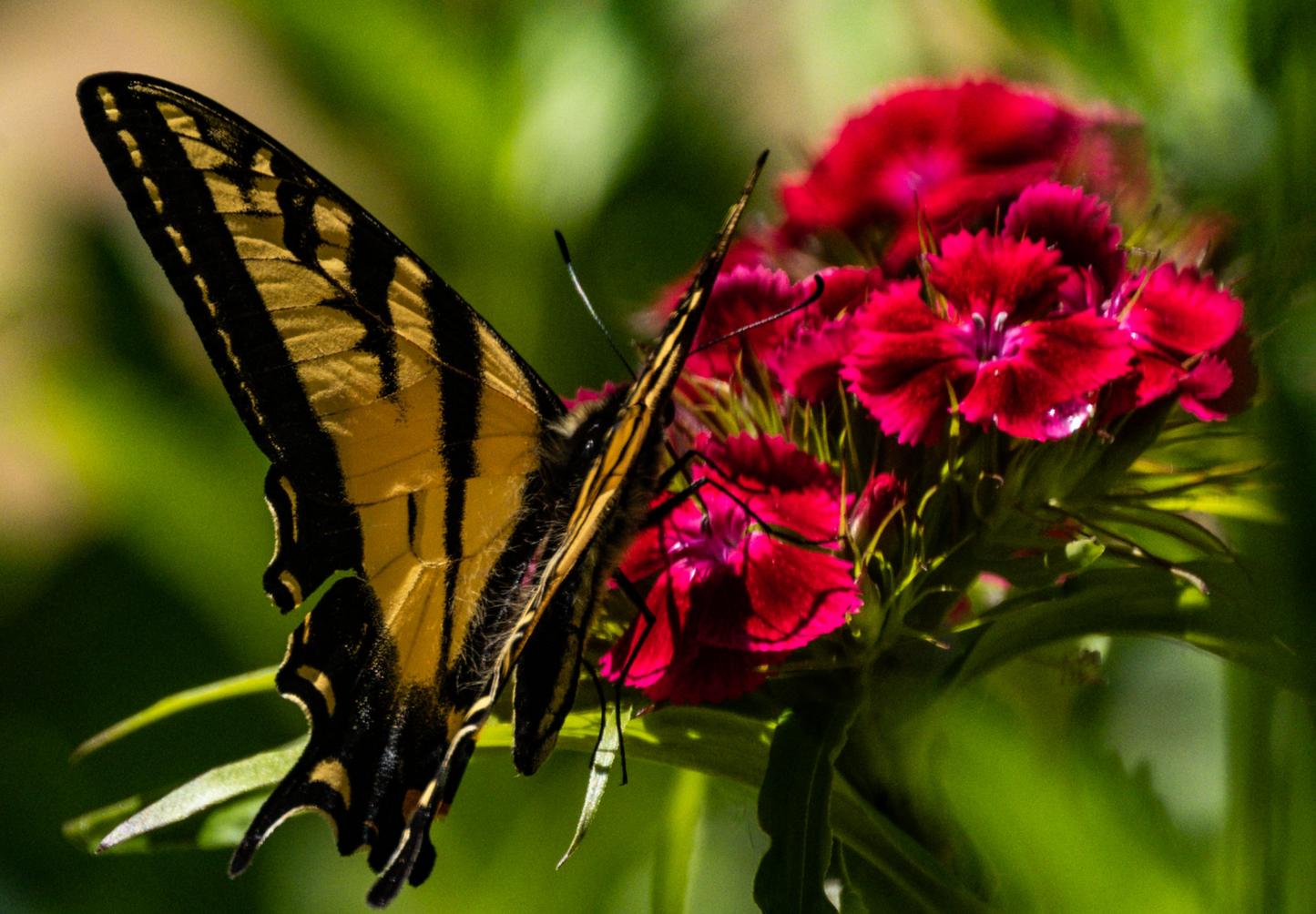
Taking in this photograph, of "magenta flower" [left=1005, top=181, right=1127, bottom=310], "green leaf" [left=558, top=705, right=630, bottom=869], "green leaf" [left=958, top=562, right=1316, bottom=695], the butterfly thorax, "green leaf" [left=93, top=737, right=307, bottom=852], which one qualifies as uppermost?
"magenta flower" [left=1005, top=181, right=1127, bottom=310]

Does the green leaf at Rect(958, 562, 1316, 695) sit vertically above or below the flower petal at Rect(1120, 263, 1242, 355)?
below

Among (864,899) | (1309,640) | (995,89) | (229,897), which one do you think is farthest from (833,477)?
(229,897)

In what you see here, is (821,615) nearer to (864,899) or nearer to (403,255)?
(864,899)

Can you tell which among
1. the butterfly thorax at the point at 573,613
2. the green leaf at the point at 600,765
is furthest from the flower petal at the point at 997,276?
the green leaf at the point at 600,765

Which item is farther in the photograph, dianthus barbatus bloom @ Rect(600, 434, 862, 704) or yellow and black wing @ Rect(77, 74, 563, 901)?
yellow and black wing @ Rect(77, 74, 563, 901)

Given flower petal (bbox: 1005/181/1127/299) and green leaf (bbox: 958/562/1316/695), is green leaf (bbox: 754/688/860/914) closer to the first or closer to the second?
green leaf (bbox: 958/562/1316/695)

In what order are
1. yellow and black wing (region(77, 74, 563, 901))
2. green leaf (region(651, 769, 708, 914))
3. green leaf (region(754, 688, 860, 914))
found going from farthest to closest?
green leaf (region(651, 769, 708, 914)) < yellow and black wing (region(77, 74, 563, 901)) < green leaf (region(754, 688, 860, 914))

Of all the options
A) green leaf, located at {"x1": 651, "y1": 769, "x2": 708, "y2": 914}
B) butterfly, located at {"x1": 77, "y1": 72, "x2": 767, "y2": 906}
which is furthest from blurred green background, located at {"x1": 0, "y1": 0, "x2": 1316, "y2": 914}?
butterfly, located at {"x1": 77, "y1": 72, "x2": 767, "y2": 906}
